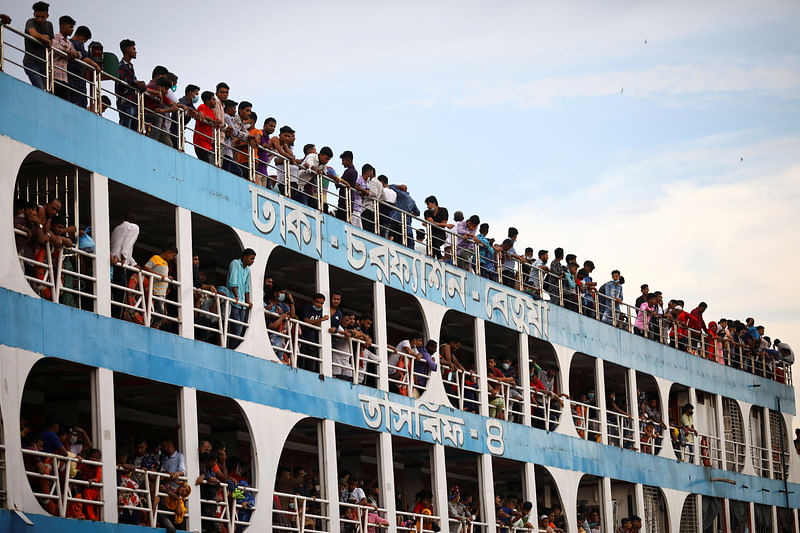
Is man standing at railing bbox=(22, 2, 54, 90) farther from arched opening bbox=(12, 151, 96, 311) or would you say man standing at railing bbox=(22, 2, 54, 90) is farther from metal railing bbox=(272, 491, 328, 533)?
metal railing bbox=(272, 491, 328, 533)

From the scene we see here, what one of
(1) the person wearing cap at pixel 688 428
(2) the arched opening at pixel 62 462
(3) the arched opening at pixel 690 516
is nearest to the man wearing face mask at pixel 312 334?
(2) the arched opening at pixel 62 462

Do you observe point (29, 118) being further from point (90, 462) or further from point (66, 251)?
point (90, 462)

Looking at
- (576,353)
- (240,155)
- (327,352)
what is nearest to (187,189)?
(240,155)

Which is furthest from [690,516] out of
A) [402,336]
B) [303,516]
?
[303,516]

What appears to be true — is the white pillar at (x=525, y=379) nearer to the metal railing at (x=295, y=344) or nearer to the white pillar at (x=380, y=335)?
the white pillar at (x=380, y=335)

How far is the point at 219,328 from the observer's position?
2008 centimetres

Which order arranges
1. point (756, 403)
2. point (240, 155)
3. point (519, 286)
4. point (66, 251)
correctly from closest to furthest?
point (66, 251) < point (240, 155) < point (519, 286) < point (756, 403)

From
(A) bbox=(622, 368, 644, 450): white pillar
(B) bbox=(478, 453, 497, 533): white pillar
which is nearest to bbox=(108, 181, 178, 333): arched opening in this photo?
(B) bbox=(478, 453, 497, 533): white pillar

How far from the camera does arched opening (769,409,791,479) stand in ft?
120

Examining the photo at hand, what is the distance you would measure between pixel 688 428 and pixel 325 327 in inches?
547

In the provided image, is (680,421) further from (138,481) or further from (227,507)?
(138,481)

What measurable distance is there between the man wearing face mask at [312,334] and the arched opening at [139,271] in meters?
2.61

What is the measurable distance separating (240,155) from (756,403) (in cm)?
1979

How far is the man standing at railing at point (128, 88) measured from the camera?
1917 cm
